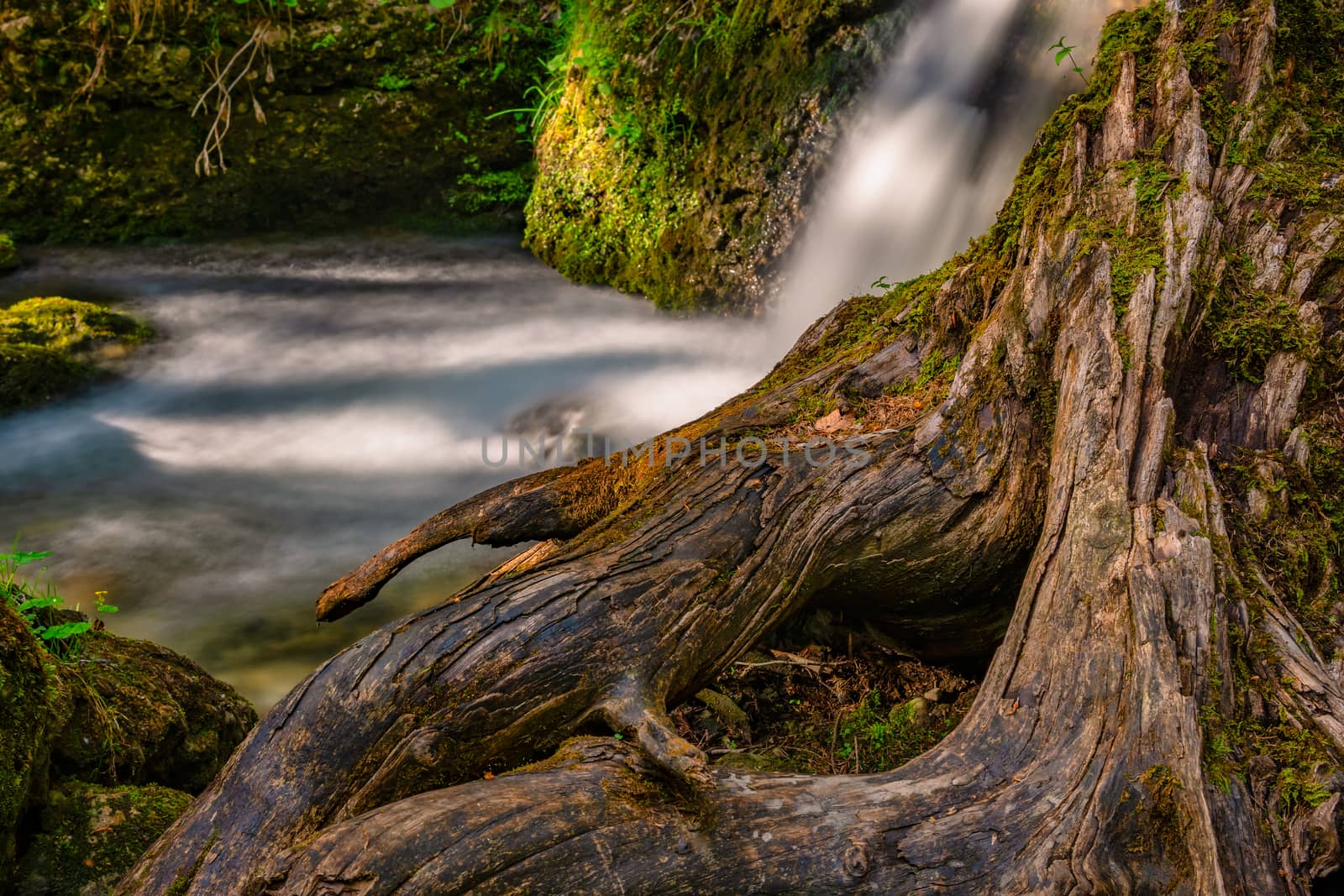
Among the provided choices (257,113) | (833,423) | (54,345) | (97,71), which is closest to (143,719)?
(833,423)

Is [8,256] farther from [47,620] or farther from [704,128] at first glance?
[47,620]

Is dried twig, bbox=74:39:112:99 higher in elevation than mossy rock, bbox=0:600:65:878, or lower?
higher

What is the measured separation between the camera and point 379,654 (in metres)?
2.49

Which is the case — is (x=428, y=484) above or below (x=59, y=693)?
above

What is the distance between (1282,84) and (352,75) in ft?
27.2

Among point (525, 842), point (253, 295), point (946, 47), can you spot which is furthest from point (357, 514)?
point (946, 47)

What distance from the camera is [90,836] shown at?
8.79 ft

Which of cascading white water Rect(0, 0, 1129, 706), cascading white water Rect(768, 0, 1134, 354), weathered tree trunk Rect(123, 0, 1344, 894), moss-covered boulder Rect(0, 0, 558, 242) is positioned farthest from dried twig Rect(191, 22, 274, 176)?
weathered tree trunk Rect(123, 0, 1344, 894)

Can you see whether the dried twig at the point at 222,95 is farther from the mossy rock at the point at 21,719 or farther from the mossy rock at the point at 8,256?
the mossy rock at the point at 21,719

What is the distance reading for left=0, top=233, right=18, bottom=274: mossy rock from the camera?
8648mm

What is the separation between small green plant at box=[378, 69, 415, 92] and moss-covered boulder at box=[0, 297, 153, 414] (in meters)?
3.31

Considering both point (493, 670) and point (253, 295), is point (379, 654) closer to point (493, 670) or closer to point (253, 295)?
point (493, 670)

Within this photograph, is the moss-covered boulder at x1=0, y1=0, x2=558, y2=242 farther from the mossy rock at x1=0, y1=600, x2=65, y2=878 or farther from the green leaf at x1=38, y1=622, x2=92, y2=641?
the mossy rock at x1=0, y1=600, x2=65, y2=878

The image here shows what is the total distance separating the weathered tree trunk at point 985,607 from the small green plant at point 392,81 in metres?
7.23
